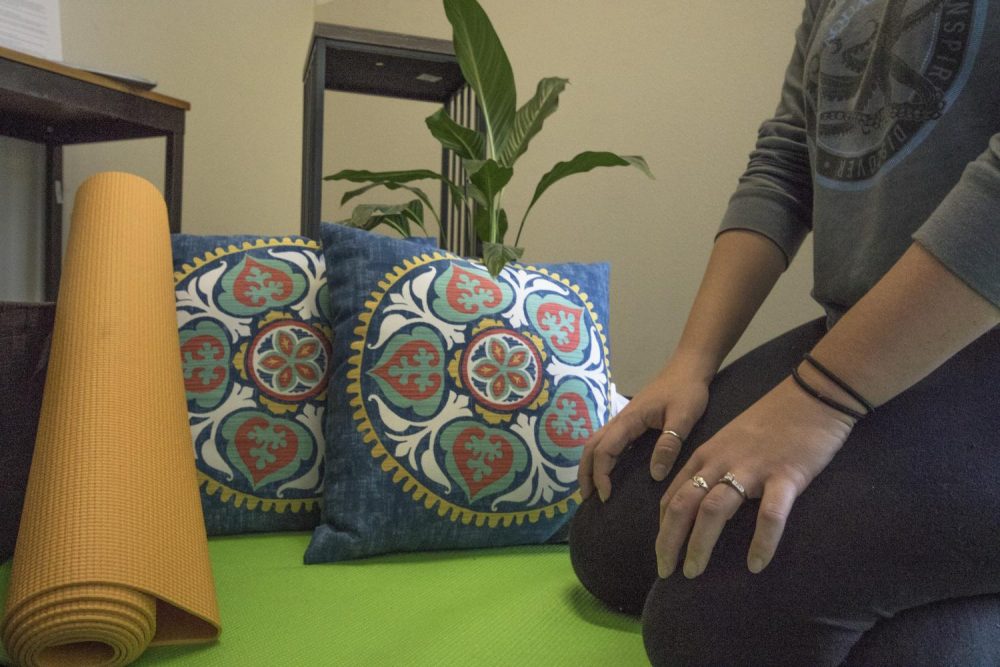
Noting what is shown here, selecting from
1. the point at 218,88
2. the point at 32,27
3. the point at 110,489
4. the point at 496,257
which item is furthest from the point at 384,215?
the point at 218,88

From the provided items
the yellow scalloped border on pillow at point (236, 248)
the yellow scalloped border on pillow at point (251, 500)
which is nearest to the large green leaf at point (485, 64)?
the yellow scalloped border on pillow at point (236, 248)

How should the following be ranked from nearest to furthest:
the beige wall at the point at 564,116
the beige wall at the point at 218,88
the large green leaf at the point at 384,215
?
the large green leaf at the point at 384,215 < the beige wall at the point at 564,116 < the beige wall at the point at 218,88

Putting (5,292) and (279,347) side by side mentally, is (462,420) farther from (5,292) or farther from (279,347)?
(5,292)

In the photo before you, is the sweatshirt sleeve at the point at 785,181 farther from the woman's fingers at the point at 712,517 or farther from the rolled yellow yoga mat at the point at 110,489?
the rolled yellow yoga mat at the point at 110,489

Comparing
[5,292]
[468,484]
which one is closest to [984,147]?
[468,484]

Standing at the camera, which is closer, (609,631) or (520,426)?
(609,631)

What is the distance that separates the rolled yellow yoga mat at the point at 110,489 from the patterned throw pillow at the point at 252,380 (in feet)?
0.30

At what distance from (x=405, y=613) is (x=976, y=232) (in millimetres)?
538

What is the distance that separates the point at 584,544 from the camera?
0.81 metres

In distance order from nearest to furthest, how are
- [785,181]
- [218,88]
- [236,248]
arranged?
[785,181], [236,248], [218,88]

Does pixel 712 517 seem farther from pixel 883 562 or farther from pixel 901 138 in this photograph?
pixel 901 138

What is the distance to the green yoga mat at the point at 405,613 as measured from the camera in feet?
2.17

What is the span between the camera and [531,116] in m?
1.43

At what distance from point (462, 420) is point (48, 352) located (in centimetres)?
43
